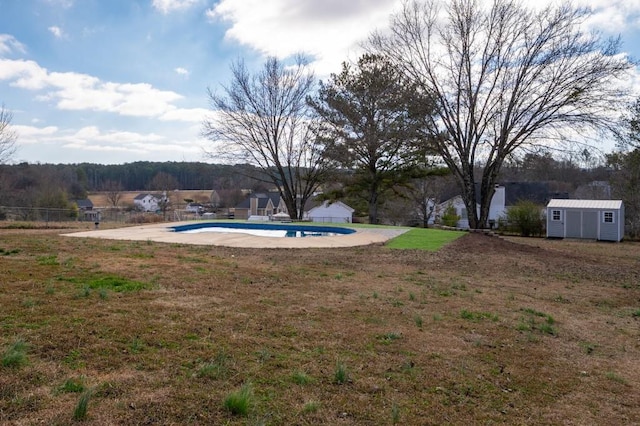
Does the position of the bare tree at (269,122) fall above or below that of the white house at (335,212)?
above

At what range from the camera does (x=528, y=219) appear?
77.5 ft

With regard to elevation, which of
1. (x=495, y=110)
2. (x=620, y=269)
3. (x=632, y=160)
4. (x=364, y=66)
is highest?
(x=364, y=66)

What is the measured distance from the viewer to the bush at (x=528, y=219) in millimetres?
23516

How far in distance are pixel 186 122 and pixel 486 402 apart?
2373 centimetres

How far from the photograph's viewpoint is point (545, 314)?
479 cm

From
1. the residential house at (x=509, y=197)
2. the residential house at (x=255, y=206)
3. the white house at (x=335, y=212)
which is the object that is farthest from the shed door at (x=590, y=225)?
the residential house at (x=255, y=206)

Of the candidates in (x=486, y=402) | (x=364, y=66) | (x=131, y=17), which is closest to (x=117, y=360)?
(x=486, y=402)

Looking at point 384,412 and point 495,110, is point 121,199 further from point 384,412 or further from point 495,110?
point 384,412

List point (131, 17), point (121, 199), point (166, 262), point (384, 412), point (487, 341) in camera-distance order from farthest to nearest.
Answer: point (121, 199) < point (131, 17) < point (166, 262) < point (487, 341) < point (384, 412)

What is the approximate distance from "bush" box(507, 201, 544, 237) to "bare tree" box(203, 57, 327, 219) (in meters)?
11.5

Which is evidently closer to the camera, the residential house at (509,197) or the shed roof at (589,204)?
the shed roof at (589,204)

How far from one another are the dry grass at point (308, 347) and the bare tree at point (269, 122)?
18269 mm

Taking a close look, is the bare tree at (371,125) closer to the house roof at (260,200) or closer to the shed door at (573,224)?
→ the shed door at (573,224)

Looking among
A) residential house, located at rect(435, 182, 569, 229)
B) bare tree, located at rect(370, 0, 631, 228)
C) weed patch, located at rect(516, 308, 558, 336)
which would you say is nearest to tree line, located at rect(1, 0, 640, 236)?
bare tree, located at rect(370, 0, 631, 228)
